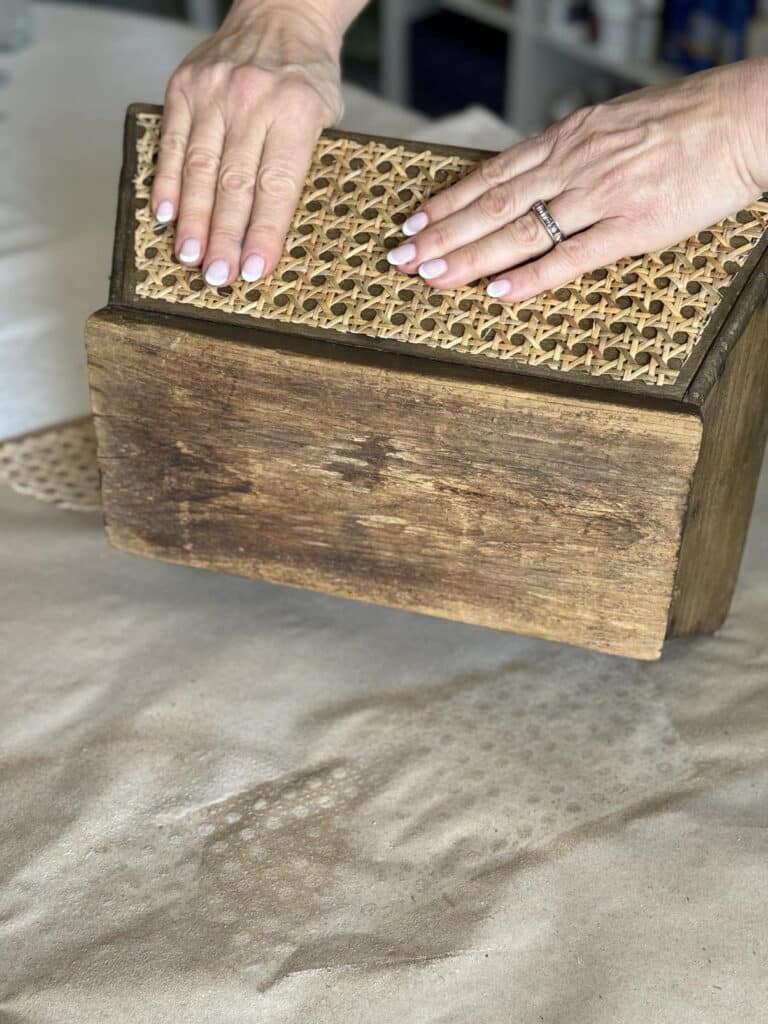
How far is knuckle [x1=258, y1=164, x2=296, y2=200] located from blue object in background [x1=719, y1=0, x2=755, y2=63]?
1.68m

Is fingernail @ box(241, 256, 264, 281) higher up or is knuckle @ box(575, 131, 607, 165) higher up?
knuckle @ box(575, 131, 607, 165)

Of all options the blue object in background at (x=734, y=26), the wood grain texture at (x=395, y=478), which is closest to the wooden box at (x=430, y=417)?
the wood grain texture at (x=395, y=478)

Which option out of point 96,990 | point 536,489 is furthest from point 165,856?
point 536,489

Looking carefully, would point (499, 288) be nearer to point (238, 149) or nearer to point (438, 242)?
point (438, 242)

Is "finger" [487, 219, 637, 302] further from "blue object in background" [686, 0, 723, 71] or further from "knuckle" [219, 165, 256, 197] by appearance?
"blue object in background" [686, 0, 723, 71]

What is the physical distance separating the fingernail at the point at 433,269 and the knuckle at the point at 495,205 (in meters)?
0.06

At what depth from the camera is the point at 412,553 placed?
42.8 inches

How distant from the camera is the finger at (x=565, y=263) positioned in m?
1.02

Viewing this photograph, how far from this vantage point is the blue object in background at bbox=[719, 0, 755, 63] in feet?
8.13

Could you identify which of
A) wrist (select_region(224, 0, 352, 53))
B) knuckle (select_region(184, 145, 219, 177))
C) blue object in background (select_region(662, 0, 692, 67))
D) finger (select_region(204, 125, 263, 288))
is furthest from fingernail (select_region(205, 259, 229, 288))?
blue object in background (select_region(662, 0, 692, 67))

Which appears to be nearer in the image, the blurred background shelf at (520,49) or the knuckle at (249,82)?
the knuckle at (249,82)

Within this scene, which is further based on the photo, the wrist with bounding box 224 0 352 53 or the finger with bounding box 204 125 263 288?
the wrist with bounding box 224 0 352 53

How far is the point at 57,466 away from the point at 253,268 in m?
0.52

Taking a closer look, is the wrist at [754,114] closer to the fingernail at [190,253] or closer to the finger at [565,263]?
the finger at [565,263]
